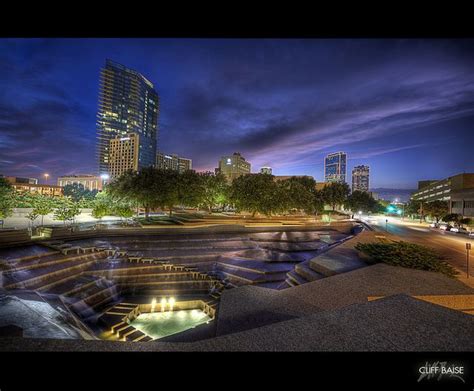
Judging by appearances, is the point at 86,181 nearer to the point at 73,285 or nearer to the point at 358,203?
the point at 73,285

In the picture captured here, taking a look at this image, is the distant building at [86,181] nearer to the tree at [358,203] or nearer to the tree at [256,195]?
the tree at [256,195]

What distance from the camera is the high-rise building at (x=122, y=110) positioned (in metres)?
120

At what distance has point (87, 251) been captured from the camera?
14445mm

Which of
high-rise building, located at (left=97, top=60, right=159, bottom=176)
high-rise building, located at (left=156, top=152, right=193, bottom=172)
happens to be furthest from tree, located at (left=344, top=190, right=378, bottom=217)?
high-rise building, located at (left=156, top=152, right=193, bottom=172)

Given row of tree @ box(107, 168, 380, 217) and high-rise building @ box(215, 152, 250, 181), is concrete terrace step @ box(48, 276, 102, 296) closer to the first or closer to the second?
row of tree @ box(107, 168, 380, 217)

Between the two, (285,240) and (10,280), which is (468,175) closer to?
(285,240)

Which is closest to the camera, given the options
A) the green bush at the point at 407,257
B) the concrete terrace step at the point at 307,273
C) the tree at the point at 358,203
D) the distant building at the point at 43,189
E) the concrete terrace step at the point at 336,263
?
the green bush at the point at 407,257

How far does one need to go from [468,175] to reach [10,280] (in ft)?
247

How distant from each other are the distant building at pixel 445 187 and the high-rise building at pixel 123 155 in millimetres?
107493

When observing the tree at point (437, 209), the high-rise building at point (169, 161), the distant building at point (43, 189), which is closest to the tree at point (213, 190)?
the tree at point (437, 209)

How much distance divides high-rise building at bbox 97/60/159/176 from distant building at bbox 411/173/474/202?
4869 inches

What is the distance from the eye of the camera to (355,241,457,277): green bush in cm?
923

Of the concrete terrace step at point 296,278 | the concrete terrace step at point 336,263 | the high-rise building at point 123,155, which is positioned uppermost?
the high-rise building at point 123,155

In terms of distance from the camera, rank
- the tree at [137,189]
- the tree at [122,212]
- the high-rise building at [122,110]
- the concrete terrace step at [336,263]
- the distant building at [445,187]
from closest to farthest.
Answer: the concrete terrace step at [336,263] → the tree at [122,212] → the tree at [137,189] → the distant building at [445,187] → the high-rise building at [122,110]
